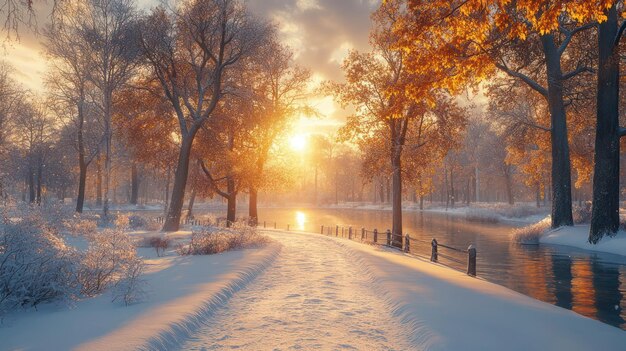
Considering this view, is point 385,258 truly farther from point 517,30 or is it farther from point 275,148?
point 275,148

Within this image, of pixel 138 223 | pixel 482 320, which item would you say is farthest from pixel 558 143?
pixel 138 223

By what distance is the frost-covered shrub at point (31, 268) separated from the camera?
20.4 ft

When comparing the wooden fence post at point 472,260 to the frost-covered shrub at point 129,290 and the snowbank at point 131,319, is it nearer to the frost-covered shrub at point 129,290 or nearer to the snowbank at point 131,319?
the snowbank at point 131,319

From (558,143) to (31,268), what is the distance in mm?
23709

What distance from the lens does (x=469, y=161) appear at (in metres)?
67.3

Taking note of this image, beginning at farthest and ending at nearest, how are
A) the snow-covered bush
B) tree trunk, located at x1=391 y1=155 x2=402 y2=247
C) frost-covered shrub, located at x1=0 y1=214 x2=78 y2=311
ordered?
the snow-covered bush < tree trunk, located at x1=391 y1=155 x2=402 y2=247 < frost-covered shrub, located at x1=0 y1=214 x2=78 y2=311

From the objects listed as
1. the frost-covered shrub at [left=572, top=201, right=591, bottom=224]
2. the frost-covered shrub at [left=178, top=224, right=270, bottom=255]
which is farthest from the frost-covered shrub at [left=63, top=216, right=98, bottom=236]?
the frost-covered shrub at [left=572, top=201, right=591, bottom=224]

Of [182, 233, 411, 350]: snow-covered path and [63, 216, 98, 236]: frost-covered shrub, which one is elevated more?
[63, 216, 98, 236]: frost-covered shrub

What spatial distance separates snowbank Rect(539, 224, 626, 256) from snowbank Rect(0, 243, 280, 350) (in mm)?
16245

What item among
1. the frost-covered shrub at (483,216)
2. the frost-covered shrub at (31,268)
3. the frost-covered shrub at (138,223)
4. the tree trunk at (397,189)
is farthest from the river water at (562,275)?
the frost-covered shrub at (483,216)

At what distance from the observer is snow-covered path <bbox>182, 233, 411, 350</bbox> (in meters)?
5.91

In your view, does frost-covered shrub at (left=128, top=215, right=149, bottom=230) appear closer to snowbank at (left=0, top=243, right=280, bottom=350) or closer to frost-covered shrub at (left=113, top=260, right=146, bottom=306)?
snowbank at (left=0, top=243, right=280, bottom=350)

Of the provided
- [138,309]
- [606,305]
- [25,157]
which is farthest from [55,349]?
Result: [25,157]

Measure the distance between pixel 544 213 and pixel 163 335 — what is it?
4325 centimetres
